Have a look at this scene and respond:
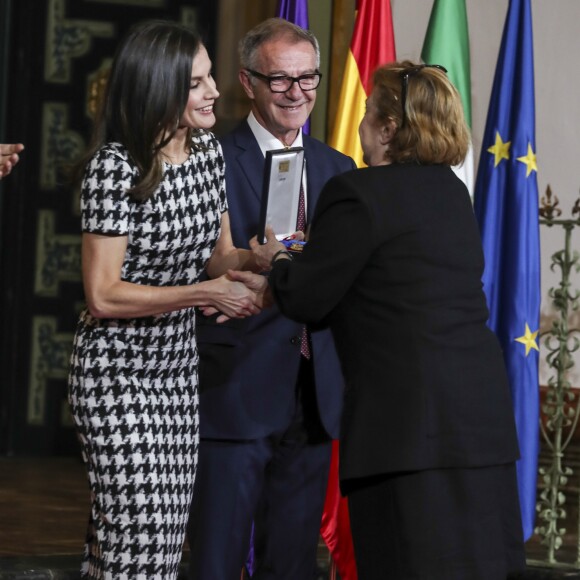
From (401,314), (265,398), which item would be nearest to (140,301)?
(401,314)

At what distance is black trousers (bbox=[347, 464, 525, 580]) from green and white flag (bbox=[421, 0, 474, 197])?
2152mm

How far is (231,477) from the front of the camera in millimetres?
3154

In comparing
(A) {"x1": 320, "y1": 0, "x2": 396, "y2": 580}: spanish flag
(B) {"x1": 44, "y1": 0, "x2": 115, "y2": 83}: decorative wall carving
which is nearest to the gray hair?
(A) {"x1": 320, "y1": 0, "x2": 396, "y2": 580}: spanish flag

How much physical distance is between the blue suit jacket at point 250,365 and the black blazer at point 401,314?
0.65 m

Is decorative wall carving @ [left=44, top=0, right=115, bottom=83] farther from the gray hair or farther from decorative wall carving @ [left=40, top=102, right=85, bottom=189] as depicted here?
the gray hair

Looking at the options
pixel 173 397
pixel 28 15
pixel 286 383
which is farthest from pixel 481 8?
pixel 173 397

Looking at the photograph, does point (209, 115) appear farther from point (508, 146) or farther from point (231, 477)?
point (508, 146)

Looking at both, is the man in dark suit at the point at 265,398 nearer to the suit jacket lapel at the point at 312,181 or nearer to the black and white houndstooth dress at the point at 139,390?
the suit jacket lapel at the point at 312,181

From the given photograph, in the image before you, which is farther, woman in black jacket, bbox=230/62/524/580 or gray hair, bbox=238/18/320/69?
gray hair, bbox=238/18/320/69

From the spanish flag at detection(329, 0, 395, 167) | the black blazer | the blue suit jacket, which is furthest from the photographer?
the spanish flag at detection(329, 0, 395, 167)

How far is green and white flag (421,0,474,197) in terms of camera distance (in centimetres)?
449

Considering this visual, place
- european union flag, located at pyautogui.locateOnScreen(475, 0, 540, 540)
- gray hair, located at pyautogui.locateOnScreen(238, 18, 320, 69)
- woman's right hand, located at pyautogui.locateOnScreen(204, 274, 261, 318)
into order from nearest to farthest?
1. woman's right hand, located at pyautogui.locateOnScreen(204, 274, 261, 318)
2. gray hair, located at pyautogui.locateOnScreen(238, 18, 320, 69)
3. european union flag, located at pyautogui.locateOnScreen(475, 0, 540, 540)

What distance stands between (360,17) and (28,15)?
7.19 ft

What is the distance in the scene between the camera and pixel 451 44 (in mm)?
4512
